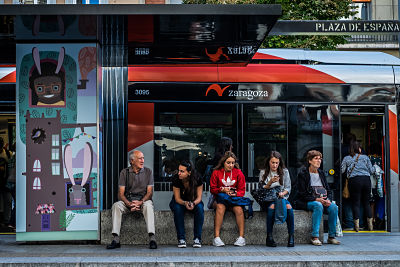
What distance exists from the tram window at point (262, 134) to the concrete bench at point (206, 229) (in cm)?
139

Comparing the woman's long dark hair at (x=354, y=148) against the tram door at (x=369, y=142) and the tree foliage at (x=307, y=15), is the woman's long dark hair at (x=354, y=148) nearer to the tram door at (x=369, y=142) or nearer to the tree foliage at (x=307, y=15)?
the tram door at (x=369, y=142)

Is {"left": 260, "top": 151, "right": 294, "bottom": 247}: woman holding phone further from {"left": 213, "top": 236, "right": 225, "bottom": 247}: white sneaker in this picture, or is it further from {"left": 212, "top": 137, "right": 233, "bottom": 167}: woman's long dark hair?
{"left": 212, "top": 137, "right": 233, "bottom": 167}: woman's long dark hair

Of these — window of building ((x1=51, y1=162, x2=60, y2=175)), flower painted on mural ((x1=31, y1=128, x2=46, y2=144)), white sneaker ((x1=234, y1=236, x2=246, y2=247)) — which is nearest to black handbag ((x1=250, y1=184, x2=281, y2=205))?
white sneaker ((x1=234, y1=236, x2=246, y2=247))

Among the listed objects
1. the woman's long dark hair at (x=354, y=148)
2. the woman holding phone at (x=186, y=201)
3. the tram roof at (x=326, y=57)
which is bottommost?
the woman holding phone at (x=186, y=201)

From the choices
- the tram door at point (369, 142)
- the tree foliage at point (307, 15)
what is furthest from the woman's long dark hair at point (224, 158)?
the tree foliage at point (307, 15)

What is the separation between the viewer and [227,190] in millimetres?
9188

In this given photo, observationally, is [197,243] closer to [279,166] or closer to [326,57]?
[279,166]

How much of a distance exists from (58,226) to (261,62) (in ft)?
16.0

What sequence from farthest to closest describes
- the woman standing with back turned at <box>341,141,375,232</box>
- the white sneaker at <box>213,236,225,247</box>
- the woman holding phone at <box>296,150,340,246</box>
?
the woman standing with back turned at <box>341,141,375,232</box> → the woman holding phone at <box>296,150,340,246</box> → the white sneaker at <box>213,236,225,247</box>

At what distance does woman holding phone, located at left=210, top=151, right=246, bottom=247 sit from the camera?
915cm

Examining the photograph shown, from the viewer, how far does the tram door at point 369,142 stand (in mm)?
11305

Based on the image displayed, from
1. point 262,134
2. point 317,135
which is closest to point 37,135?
point 262,134

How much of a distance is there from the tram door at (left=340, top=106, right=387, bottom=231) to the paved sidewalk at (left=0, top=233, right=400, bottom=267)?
1.81 meters

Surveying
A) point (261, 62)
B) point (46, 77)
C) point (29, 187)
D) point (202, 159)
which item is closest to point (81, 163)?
point (29, 187)
